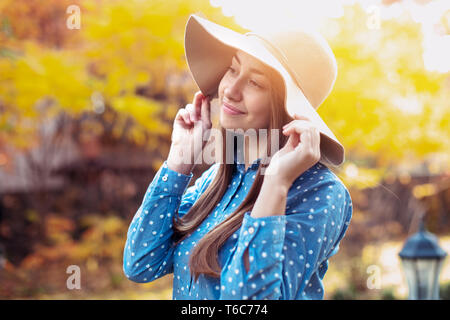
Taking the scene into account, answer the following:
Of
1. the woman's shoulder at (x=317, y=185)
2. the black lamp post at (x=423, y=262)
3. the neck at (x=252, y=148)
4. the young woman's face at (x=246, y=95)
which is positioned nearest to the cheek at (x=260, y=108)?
the young woman's face at (x=246, y=95)

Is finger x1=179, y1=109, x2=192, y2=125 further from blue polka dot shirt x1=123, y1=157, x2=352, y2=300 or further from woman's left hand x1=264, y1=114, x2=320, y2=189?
woman's left hand x1=264, y1=114, x2=320, y2=189

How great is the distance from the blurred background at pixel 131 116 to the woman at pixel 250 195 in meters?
2.86

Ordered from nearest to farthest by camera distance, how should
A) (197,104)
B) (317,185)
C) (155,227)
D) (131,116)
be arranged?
(317,185)
(155,227)
(197,104)
(131,116)

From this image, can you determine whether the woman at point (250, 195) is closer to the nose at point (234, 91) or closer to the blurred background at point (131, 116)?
the nose at point (234, 91)

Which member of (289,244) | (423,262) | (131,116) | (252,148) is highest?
(131,116)

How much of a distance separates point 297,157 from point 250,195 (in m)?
0.22

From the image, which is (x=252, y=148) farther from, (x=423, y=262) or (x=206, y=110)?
(x=423, y=262)

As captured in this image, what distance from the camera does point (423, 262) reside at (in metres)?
3.95

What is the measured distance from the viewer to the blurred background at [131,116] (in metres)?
5.19

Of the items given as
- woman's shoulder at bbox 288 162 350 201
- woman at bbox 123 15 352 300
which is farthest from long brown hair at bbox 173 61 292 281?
woman's shoulder at bbox 288 162 350 201

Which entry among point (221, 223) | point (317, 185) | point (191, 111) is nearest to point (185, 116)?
point (191, 111)

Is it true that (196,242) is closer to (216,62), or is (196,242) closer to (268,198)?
(268,198)

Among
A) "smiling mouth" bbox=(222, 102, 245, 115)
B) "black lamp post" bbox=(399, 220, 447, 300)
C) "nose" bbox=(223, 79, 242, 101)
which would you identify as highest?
"nose" bbox=(223, 79, 242, 101)

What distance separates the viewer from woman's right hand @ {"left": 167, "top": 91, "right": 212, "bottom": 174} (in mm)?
1514
